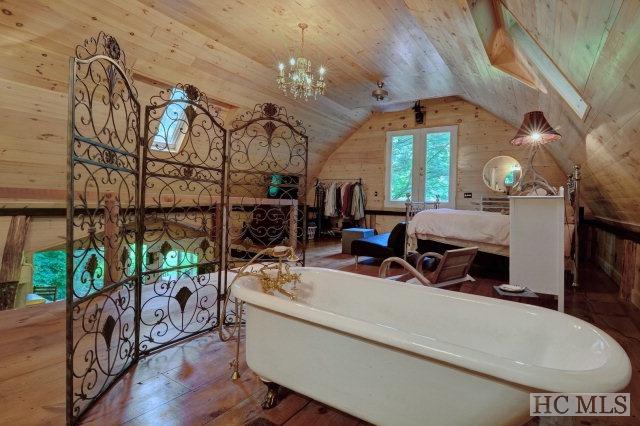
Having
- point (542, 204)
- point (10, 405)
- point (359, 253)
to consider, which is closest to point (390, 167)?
point (359, 253)

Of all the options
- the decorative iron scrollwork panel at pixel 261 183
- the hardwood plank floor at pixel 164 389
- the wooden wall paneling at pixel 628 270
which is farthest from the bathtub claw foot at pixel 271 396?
the wooden wall paneling at pixel 628 270

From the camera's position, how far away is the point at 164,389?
1.75 meters

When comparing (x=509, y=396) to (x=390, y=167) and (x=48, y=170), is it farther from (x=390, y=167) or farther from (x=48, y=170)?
(x=390, y=167)

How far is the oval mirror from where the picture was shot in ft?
18.4

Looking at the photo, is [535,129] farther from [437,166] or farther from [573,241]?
[437,166]

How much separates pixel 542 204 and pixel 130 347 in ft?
10.2

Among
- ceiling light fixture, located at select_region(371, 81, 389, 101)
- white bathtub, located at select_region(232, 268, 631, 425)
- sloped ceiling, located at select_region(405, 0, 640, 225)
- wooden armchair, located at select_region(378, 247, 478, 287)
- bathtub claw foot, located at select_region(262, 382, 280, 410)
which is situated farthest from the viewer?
ceiling light fixture, located at select_region(371, 81, 389, 101)

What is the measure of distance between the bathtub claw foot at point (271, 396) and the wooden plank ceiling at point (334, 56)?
2.17 m

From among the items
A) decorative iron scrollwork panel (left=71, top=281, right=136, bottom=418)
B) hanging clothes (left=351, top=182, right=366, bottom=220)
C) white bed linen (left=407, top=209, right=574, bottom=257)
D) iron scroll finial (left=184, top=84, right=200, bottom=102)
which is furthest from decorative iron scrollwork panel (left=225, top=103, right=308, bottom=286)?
decorative iron scrollwork panel (left=71, top=281, right=136, bottom=418)

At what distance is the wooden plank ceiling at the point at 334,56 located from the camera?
188 centimetres

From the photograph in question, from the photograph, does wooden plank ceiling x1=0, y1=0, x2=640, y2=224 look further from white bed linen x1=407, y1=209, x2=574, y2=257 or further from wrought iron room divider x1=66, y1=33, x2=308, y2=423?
white bed linen x1=407, y1=209, x2=574, y2=257

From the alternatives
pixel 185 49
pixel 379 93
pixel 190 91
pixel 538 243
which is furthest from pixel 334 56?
pixel 538 243

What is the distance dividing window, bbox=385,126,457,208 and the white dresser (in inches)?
130

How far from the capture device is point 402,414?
1.26m
